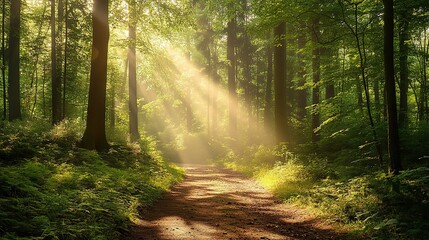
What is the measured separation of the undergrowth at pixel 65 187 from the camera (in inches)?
196

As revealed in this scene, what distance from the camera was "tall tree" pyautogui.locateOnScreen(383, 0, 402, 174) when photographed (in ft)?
24.3

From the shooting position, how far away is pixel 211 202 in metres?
9.37

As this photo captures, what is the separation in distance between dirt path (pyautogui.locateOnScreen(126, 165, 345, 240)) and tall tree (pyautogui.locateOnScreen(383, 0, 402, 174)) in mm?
2352

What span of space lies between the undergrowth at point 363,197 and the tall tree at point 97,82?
6.71 metres

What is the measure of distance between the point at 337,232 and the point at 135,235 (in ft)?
12.5

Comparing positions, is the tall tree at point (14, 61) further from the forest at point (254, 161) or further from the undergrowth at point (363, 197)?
the undergrowth at point (363, 197)

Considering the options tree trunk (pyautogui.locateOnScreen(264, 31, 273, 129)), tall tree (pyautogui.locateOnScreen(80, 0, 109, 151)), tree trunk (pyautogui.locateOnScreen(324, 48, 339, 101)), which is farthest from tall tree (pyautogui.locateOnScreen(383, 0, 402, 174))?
tree trunk (pyautogui.locateOnScreen(264, 31, 273, 129))

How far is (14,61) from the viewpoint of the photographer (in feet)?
58.3

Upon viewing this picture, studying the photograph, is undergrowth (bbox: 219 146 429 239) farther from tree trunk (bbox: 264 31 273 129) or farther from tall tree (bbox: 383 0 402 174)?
tree trunk (bbox: 264 31 273 129)

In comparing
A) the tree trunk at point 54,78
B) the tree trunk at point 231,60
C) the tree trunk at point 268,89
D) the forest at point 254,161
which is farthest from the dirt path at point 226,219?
the tree trunk at point 231,60

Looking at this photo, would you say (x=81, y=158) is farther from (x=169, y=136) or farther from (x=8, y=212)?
(x=169, y=136)

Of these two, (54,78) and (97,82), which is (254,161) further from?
(54,78)

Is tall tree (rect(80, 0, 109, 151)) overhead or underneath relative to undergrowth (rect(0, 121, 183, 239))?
overhead

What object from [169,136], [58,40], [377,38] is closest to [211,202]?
[377,38]
